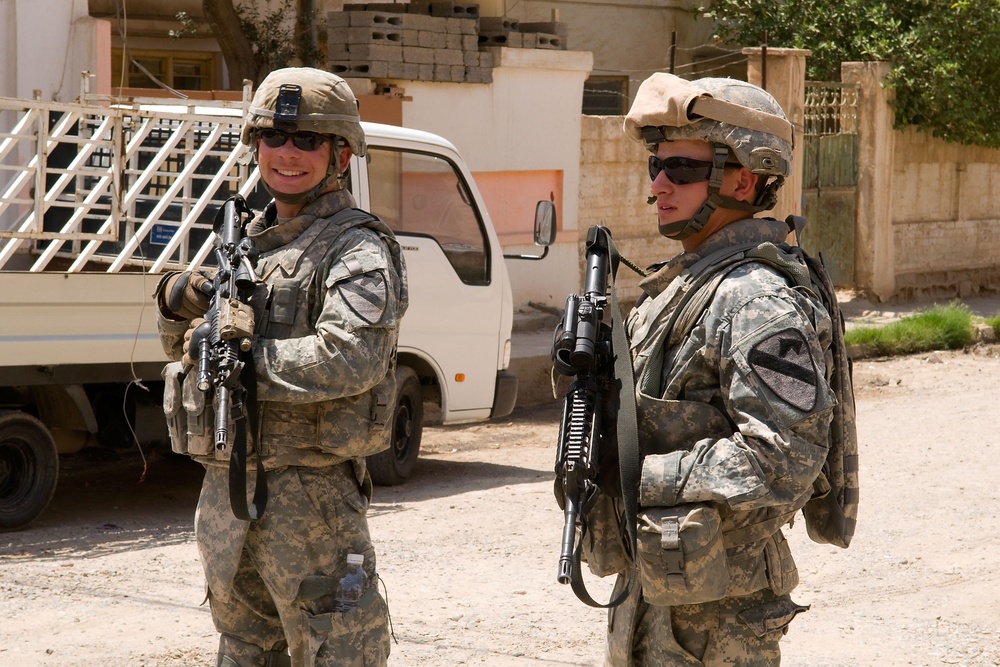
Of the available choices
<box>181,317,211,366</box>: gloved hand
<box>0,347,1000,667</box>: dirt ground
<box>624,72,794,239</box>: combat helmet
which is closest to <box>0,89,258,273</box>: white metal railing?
<box>0,347,1000,667</box>: dirt ground

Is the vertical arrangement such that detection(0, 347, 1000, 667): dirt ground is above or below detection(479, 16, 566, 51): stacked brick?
below

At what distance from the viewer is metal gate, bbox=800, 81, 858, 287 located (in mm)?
15234

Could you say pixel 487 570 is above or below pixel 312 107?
below

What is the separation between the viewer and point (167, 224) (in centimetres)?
682

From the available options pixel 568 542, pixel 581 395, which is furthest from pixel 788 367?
pixel 568 542

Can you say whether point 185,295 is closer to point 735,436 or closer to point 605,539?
point 605,539

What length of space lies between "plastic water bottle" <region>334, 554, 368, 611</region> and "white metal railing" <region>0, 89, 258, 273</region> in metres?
3.37

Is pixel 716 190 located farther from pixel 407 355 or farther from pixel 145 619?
pixel 407 355

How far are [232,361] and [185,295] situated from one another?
376 millimetres

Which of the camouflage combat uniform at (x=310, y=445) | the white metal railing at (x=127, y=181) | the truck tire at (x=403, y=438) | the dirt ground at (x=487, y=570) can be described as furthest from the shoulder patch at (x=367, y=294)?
the truck tire at (x=403, y=438)

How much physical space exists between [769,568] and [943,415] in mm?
7417

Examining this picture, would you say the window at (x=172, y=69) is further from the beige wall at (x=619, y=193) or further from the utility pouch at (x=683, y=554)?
the utility pouch at (x=683, y=554)

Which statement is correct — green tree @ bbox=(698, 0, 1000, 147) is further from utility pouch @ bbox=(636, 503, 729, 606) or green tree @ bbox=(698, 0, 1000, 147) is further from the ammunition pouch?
utility pouch @ bbox=(636, 503, 729, 606)

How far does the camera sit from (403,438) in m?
7.79
